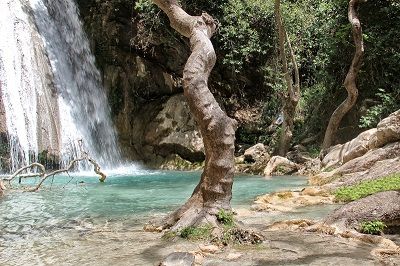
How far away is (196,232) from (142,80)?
17.5 metres

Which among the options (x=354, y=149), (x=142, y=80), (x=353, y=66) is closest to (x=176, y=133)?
(x=142, y=80)

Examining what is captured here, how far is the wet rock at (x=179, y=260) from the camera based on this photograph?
4.57 m

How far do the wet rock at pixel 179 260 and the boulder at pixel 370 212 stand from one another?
2376 millimetres

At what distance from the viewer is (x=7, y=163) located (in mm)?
17703

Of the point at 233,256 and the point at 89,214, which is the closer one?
the point at 233,256

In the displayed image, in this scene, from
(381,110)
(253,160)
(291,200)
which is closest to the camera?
(291,200)

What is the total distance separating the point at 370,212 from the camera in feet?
19.8

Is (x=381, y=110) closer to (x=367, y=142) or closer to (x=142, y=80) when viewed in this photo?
(x=367, y=142)

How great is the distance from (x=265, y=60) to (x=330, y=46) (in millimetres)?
3696

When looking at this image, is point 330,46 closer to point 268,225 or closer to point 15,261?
point 268,225

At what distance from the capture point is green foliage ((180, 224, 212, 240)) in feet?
19.0

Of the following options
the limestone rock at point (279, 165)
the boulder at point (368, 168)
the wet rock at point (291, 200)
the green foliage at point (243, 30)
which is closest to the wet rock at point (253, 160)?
the limestone rock at point (279, 165)

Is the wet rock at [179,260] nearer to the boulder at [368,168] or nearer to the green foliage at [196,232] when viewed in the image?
the green foliage at [196,232]

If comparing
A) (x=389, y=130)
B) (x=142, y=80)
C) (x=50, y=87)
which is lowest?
(x=389, y=130)
